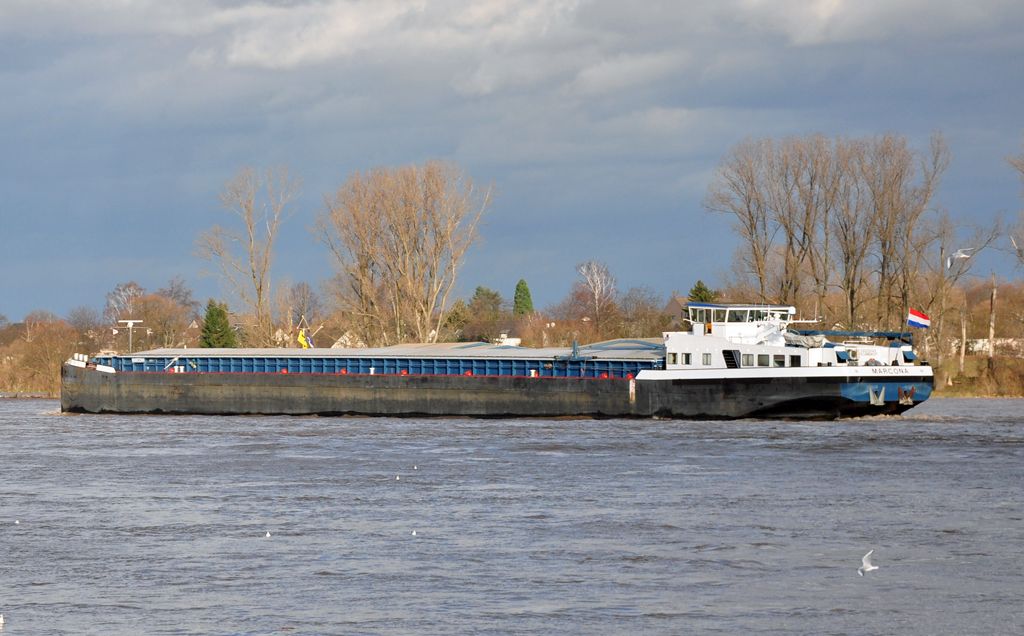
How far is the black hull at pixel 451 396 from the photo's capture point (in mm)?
42406

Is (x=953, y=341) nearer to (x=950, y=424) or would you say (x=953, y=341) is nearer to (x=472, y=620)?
(x=950, y=424)

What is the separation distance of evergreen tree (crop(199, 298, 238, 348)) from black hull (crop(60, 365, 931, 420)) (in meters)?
33.0

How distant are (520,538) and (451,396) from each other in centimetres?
3111

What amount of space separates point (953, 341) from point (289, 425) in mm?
58307

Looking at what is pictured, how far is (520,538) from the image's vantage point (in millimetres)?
17953

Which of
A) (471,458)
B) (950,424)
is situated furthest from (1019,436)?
(471,458)

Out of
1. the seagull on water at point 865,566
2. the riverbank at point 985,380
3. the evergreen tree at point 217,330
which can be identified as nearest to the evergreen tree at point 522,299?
the evergreen tree at point 217,330

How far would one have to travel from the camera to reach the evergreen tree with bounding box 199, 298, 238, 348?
9162 centimetres

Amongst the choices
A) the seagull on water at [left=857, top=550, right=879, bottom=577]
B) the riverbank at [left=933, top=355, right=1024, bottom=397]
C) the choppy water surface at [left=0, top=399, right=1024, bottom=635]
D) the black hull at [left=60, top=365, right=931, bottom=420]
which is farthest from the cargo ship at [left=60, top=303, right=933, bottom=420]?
the seagull on water at [left=857, top=550, right=879, bottom=577]

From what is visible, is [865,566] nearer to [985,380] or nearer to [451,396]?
[451,396]

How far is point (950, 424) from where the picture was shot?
41.3 meters

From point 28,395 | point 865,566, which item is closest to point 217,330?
point 28,395

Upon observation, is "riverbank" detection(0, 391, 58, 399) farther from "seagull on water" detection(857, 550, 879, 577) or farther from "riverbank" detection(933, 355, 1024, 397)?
"seagull on water" detection(857, 550, 879, 577)

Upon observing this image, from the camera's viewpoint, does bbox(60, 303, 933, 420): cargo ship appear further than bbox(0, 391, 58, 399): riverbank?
No
